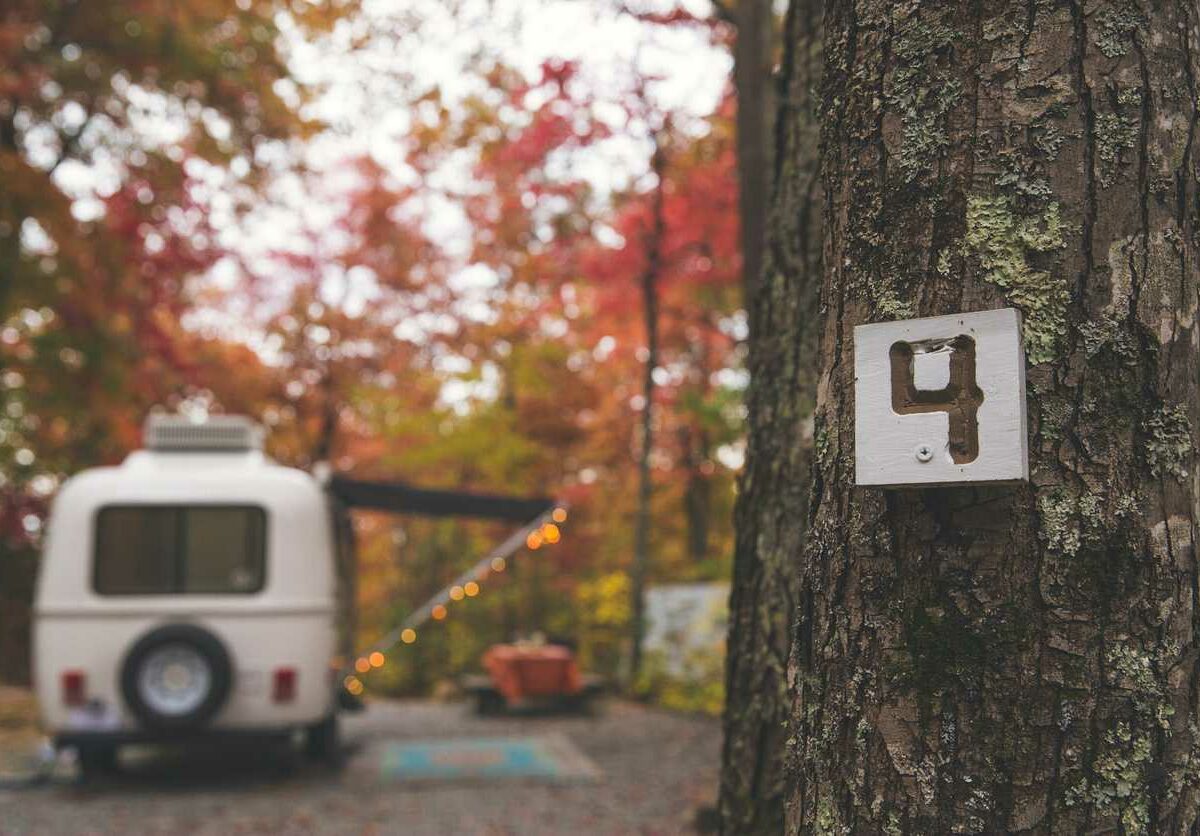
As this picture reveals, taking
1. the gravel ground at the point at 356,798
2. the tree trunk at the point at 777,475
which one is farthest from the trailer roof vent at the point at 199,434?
the tree trunk at the point at 777,475

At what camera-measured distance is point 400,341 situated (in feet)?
58.9

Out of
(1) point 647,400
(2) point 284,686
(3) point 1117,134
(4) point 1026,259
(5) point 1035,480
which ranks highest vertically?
(1) point 647,400

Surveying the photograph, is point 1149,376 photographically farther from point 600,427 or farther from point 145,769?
point 600,427

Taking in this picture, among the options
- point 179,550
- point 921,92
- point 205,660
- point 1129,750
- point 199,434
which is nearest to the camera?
point 1129,750

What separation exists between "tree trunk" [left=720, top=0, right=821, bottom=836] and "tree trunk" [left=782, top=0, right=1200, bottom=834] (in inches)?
50.2

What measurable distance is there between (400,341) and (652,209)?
19.5 ft

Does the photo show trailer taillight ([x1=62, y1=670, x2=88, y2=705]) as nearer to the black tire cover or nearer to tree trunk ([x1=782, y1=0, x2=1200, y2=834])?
the black tire cover

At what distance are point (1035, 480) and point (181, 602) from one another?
7.36m

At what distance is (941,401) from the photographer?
1.38 m

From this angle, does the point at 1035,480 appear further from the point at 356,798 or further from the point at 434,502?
the point at 434,502

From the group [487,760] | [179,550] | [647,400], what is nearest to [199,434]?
[179,550]

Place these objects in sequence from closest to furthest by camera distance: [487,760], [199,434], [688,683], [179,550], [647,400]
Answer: [179,550] < [199,434] < [487,760] < [688,683] < [647,400]

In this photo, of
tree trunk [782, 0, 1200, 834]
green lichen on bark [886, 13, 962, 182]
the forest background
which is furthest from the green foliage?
green lichen on bark [886, 13, 962, 182]

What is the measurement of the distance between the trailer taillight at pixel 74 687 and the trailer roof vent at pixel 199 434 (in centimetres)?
164
